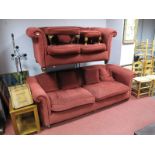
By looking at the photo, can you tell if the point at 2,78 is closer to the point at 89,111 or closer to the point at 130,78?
the point at 89,111

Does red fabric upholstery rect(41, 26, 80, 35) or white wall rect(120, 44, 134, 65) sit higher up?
red fabric upholstery rect(41, 26, 80, 35)

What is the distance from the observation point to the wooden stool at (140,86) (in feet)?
10.2

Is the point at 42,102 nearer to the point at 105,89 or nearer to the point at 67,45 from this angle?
the point at 67,45

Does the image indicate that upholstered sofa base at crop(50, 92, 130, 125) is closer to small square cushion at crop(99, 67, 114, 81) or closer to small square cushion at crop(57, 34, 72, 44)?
small square cushion at crop(99, 67, 114, 81)

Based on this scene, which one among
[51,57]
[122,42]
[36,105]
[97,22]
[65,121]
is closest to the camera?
[36,105]

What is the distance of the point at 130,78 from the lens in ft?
9.34

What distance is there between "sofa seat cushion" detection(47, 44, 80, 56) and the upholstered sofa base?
0.89 meters

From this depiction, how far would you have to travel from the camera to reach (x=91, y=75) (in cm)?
295

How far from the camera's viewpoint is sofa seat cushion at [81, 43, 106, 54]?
2473 mm

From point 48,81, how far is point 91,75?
87 centimetres

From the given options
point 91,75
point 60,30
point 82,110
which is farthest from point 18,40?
point 82,110

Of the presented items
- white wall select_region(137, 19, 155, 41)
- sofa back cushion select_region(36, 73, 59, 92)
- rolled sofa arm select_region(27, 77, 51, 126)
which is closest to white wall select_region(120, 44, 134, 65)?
sofa back cushion select_region(36, 73, 59, 92)

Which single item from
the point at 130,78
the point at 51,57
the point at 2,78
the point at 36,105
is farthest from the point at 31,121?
the point at 130,78

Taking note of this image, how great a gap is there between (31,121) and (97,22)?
2.39 metres
